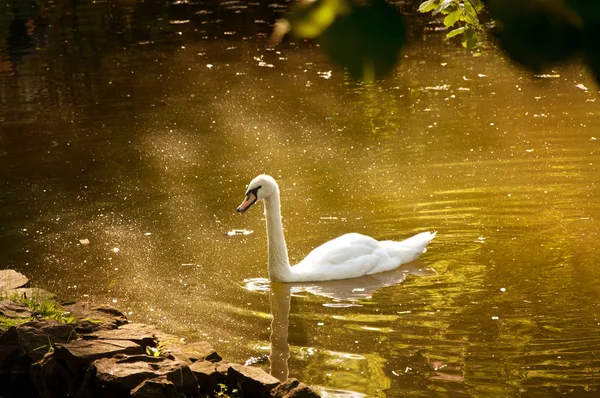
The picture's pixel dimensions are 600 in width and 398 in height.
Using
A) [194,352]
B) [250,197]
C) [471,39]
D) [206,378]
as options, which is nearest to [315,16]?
[471,39]

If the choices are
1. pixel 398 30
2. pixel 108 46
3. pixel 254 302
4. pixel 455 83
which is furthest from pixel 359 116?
pixel 398 30

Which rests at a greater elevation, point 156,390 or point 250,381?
point 156,390

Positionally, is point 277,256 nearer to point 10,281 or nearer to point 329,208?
point 329,208

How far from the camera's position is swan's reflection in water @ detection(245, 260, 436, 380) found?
679 centimetres

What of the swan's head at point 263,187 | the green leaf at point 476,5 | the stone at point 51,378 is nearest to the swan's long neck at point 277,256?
the swan's head at point 263,187

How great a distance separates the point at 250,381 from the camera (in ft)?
16.3

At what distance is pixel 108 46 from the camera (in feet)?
55.9

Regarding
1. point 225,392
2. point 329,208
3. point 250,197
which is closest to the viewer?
point 225,392

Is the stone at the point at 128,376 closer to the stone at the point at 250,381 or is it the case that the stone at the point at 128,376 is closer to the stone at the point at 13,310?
the stone at the point at 250,381

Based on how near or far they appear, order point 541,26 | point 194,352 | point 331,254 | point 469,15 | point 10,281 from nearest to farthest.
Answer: point 541,26, point 469,15, point 194,352, point 10,281, point 331,254

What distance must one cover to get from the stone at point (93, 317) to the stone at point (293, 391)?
47.7 inches

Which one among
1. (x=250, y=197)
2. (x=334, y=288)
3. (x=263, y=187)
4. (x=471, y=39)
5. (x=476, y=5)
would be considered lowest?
(x=334, y=288)

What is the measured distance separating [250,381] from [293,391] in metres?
0.28

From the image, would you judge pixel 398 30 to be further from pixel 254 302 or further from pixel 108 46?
pixel 108 46
